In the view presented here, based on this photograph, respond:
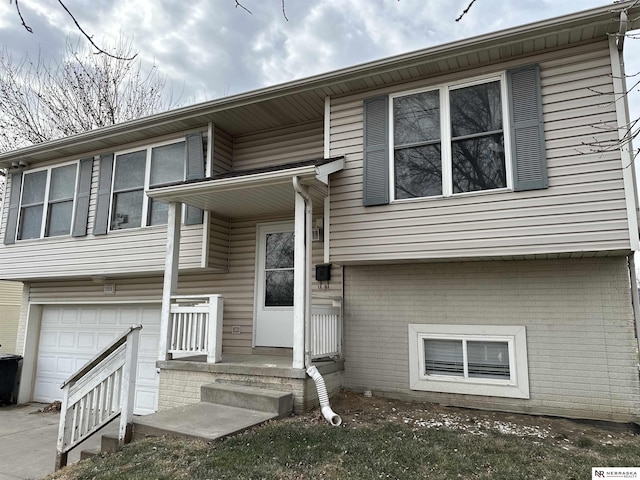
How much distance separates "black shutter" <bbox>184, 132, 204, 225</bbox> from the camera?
6.98m

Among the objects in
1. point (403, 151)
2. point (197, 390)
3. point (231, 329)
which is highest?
point (403, 151)

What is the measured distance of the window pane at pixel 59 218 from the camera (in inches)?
332

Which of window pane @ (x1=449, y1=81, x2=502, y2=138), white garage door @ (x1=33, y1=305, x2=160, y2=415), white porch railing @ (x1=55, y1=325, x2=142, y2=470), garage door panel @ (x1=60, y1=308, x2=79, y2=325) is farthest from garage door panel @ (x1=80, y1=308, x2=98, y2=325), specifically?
window pane @ (x1=449, y1=81, x2=502, y2=138)

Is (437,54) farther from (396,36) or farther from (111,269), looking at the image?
(111,269)

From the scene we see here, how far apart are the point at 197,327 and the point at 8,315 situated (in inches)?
432

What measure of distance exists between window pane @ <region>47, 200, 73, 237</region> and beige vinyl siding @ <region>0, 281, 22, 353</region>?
6.89 metres

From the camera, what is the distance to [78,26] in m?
2.78

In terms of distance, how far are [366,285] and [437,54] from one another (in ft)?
10.4

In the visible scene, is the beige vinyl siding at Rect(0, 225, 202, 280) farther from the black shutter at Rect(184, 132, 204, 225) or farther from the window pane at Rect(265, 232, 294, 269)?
the window pane at Rect(265, 232, 294, 269)

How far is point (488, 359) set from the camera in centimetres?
549

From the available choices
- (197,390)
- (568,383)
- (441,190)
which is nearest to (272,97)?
(441,190)

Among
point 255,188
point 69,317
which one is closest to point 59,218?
point 69,317

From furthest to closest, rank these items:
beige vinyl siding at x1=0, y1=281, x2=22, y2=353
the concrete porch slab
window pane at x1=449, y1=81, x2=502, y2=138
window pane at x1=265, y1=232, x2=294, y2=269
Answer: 1. beige vinyl siding at x1=0, y1=281, x2=22, y2=353
2. window pane at x1=265, y1=232, x2=294, y2=269
3. window pane at x1=449, y1=81, x2=502, y2=138
4. the concrete porch slab

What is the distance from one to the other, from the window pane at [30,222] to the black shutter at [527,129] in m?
8.75
